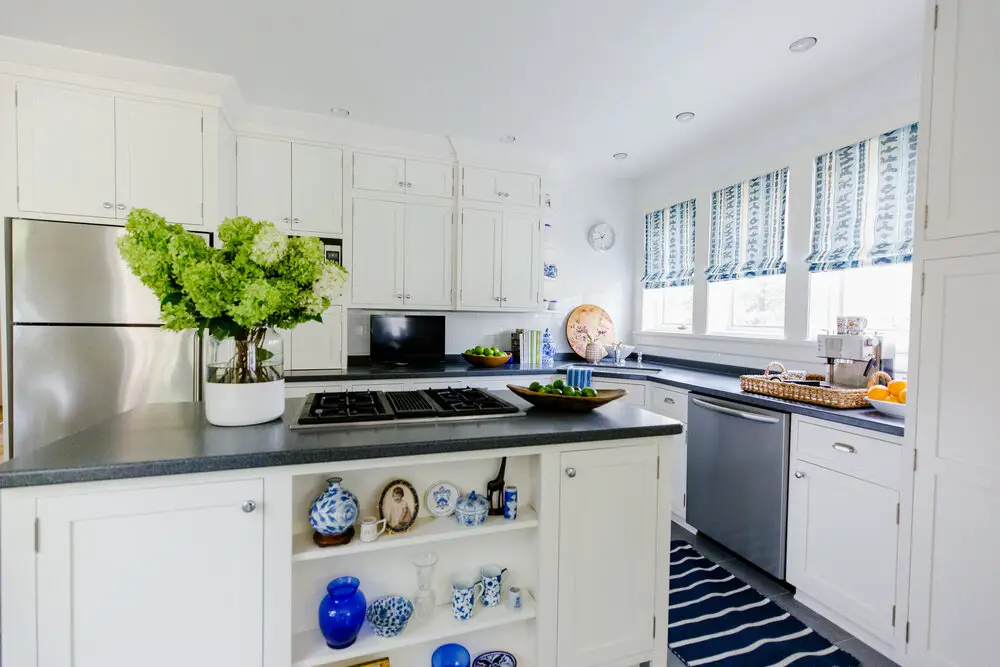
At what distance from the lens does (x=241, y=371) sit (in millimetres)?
1342

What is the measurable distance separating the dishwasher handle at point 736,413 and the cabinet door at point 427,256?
198 cm

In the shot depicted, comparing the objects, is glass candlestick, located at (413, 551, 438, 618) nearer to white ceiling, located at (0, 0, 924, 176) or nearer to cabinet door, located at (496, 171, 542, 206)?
white ceiling, located at (0, 0, 924, 176)

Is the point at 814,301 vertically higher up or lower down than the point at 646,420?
higher up

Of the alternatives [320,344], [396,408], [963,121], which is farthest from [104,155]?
[963,121]

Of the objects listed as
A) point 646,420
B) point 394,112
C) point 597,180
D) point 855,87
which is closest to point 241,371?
point 646,420

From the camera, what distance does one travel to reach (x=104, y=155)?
2.46 meters

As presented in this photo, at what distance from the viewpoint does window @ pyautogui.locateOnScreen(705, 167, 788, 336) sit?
3.04 metres

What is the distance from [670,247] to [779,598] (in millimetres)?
2779

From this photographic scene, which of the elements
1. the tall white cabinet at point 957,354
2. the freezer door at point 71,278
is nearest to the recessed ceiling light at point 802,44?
the tall white cabinet at point 957,354

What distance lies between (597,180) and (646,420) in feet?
11.1

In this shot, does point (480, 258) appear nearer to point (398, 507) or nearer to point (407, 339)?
point (407, 339)

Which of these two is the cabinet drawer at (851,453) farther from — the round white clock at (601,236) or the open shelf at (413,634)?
→ the round white clock at (601,236)

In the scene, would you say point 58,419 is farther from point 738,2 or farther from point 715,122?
point 715,122

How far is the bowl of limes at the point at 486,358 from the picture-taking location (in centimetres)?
354
